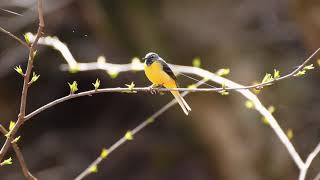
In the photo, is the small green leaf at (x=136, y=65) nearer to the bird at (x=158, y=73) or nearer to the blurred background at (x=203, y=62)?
the bird at (x=158, y=73)

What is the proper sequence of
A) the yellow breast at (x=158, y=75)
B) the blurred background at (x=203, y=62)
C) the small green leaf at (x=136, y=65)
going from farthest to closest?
the blurred background at (x=203, y=62) → the small green leaf at (x=136, y=65) → the yellow breast at (x=158, y=75)

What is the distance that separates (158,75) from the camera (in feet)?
9.63

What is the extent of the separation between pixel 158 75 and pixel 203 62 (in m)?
2.85

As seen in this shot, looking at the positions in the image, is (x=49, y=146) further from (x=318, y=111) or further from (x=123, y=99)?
(x=318, y=111)

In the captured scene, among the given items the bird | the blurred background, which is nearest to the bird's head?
the bird

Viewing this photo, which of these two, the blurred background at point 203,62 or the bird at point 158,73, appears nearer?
the bird at point 158,73

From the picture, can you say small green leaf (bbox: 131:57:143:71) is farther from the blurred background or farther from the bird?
the blurred background

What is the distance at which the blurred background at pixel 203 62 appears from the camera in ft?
18.0

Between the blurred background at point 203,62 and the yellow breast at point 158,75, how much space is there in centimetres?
217

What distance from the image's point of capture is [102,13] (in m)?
5.44

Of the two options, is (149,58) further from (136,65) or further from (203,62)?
(203,62)

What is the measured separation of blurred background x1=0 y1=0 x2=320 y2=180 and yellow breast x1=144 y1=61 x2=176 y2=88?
2169 mm

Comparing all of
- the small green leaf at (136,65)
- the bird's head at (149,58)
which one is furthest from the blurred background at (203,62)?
the bird's head at (149,58)

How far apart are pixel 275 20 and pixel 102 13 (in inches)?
74.3
